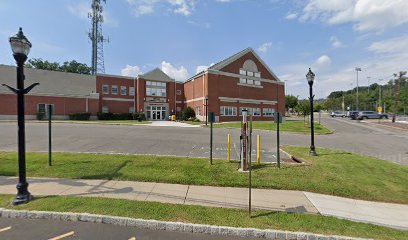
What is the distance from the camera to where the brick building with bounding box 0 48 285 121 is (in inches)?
1518

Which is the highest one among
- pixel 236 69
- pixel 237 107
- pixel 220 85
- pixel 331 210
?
pixel 236 69

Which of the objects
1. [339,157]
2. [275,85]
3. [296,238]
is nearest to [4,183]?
[296,238]

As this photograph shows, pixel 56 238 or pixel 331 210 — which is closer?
pixel 56 238

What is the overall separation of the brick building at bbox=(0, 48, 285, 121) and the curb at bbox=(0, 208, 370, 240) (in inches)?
1353

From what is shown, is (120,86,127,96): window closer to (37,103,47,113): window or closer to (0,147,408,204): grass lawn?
(37,103,47,113): window

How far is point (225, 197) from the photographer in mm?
6039

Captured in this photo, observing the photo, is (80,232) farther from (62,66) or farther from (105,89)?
(62,66)

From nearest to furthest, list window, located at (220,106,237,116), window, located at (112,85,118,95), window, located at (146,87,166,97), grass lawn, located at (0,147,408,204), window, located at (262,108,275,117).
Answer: grass lawn, located at (0,147,408,204)
window, located at (220,106,237,116)
window, located at (112,85,118,95)
window, located at (146,87,166,97)
window, located at (262,108,275,117)

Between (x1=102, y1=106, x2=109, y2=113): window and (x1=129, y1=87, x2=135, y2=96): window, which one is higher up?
(x1=129, y1=87, x2=135, y2=96): window

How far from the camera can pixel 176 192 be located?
6.25 m

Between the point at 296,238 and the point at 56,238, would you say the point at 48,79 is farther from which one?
the point at 296,238

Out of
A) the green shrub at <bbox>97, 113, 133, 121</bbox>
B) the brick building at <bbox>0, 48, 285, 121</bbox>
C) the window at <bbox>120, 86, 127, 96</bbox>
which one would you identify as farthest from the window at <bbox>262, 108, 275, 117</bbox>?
the window at <bbox>120, 86, 127, 96</bbox>

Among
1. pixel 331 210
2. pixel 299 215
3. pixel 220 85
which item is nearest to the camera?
pixel 299 215

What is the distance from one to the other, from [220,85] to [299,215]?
36392 millimetres
